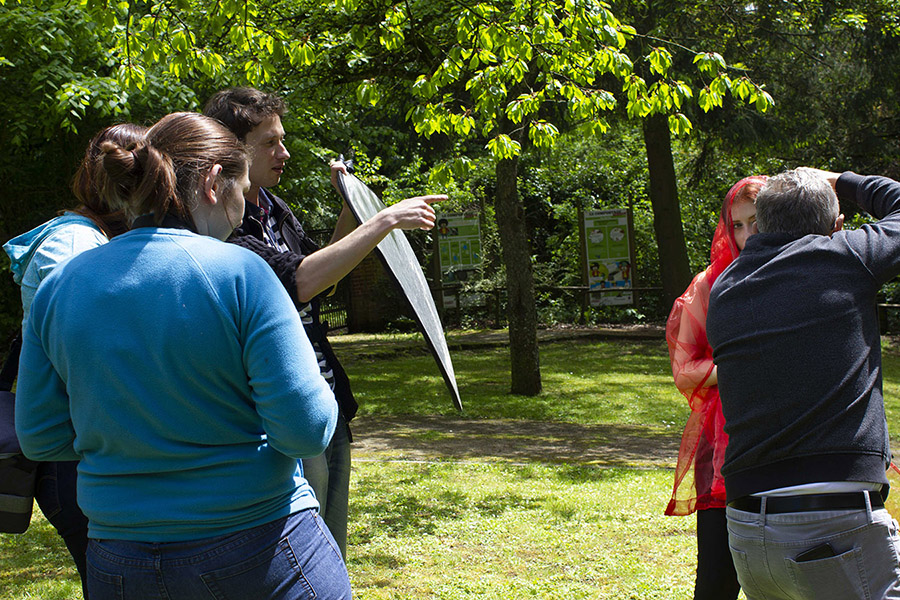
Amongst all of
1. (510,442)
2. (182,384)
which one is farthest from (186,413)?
(510,442)

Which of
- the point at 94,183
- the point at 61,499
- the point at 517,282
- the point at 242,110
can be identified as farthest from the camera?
the point at 517,282

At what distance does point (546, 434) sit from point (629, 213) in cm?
1179

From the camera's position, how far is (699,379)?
2982 mm

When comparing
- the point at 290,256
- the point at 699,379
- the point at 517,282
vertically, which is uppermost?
the point at 290,256

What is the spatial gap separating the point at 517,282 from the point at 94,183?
8.76 m

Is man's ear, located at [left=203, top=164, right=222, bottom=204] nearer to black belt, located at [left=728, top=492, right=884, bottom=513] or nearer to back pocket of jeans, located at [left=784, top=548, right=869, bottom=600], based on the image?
black belt, located at [left=728, top=492, right=884, bottom=513]

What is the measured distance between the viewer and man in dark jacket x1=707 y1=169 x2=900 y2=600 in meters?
2.12

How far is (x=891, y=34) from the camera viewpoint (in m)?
16.6

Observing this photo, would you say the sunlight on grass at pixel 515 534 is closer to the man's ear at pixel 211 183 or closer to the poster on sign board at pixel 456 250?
the man's ear at pixel 211 183

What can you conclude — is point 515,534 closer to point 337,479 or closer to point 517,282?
point 337,479

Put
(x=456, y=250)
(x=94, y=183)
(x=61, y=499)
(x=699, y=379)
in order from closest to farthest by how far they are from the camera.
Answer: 1. (x=94, y=183)
2. (x=61, y=499)
3. (x=699, y=379)
4. (x=456, y=250)

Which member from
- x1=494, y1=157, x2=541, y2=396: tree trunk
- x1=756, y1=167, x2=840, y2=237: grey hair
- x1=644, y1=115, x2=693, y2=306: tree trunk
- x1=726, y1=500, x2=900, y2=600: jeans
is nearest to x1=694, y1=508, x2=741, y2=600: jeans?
x1=726, y1=500, x2=900, y2=600: jeans

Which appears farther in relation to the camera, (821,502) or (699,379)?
(699,379)

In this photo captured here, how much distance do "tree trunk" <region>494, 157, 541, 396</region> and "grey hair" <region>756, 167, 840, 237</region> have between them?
27.0ft
